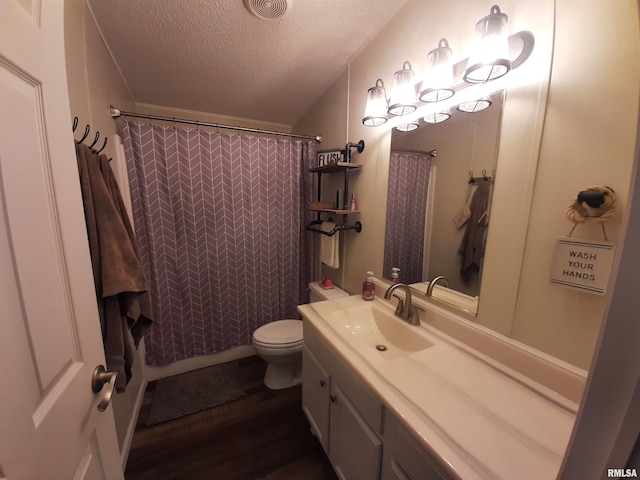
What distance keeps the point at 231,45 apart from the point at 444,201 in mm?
1484

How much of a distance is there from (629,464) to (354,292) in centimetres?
145

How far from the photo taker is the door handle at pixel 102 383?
60cm

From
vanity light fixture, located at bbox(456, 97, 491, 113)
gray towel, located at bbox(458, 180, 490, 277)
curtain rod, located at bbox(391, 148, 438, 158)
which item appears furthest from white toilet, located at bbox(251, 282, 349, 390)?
vanity light fixture, located at bbox(456, 97, 491, 113)

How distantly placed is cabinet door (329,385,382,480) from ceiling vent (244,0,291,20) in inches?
69.8

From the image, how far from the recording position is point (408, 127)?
1.23 metres

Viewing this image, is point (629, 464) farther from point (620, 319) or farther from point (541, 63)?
point (541, 63)

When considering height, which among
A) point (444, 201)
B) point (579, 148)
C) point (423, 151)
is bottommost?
point (444, 201)

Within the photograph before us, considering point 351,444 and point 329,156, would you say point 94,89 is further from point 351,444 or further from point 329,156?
point 351,444

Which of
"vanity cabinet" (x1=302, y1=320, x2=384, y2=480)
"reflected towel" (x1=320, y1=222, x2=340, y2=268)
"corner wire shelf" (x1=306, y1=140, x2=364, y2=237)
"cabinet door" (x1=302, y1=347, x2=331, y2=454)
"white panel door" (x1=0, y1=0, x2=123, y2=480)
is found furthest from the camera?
"reflected towel" (x1=320, y1=222, x2=340, y2=268)

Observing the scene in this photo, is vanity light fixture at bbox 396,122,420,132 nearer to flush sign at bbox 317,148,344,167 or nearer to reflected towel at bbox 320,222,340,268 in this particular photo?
flush sign at bbox 317,148,344,167

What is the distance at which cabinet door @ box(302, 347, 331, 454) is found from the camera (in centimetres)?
116

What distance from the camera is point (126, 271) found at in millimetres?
921

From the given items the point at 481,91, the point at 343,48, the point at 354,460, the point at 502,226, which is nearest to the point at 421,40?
the point at 481,91

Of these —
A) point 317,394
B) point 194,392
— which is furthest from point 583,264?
point 194,392
